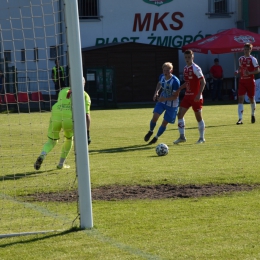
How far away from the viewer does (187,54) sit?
15.3 metres

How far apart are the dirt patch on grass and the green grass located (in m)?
0.26

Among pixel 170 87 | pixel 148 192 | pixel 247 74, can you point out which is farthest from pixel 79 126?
pixel 247 74

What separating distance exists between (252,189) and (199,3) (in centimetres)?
3054

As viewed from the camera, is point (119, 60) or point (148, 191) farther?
point (119, 60)

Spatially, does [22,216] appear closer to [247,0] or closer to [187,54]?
[187,54]

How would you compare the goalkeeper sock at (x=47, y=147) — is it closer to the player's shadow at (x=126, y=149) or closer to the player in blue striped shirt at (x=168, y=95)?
the player's shadow at (x=126, y=149)

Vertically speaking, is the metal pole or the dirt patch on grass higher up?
the metal pole

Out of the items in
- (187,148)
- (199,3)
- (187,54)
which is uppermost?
(199,3)

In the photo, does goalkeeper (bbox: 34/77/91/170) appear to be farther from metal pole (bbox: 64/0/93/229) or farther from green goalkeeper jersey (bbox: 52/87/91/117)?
metal pole (bbox: 64/0/93/229)

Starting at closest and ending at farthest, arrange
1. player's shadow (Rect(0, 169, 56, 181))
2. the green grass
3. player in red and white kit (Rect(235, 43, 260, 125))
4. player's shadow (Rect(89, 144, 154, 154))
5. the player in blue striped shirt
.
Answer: the green grass, player's shadow (Rect(0, 169, 56, 181)), player's shadow (Rect(89, 144, 154, 154)), the player in blue striped shirt, player in red and white kit (Rect(235, 43, 260, 125))

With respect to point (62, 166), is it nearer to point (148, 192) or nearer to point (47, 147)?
point (47, 147)

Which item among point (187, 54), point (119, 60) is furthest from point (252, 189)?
point (119, 60)

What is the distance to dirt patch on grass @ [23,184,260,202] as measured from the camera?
9195 mm

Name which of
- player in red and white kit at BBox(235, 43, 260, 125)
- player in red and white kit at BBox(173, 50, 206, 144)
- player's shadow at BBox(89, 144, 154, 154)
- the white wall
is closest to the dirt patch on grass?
player's shadow at BBox(89, 144, 154, 154)
